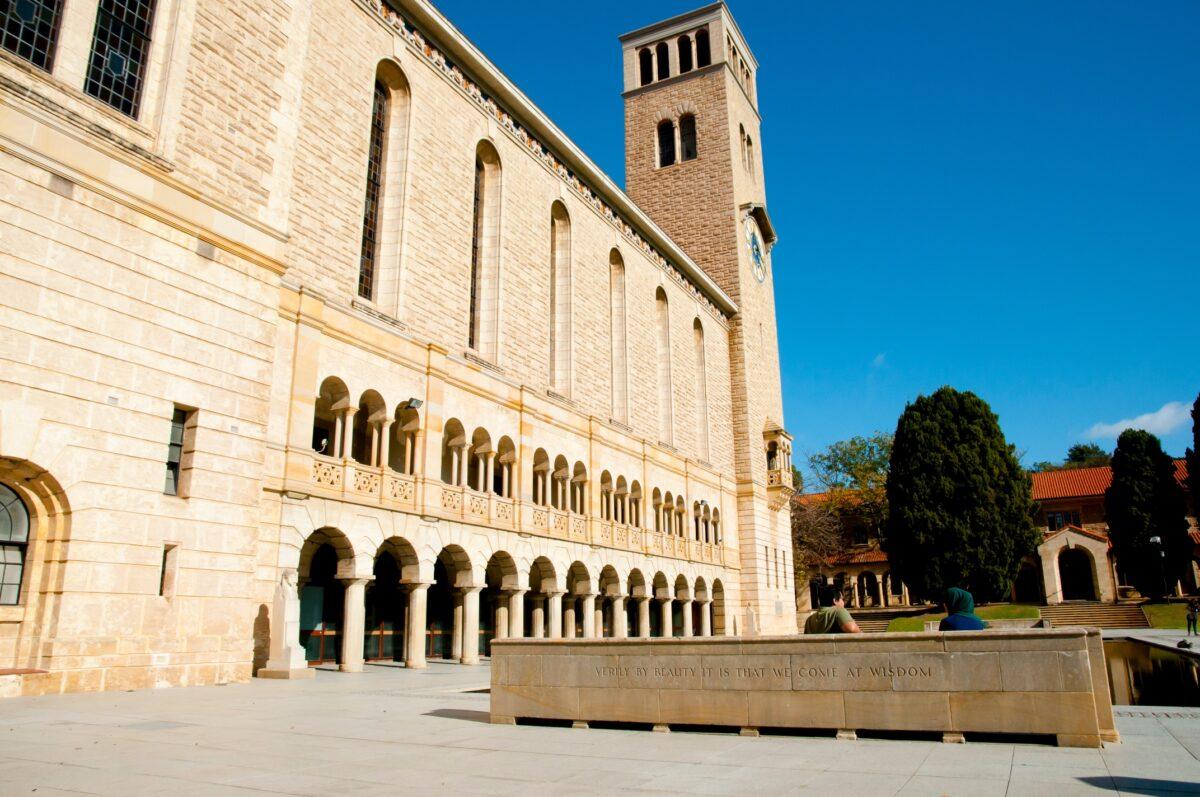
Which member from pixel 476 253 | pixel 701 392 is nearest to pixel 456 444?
pixel 476 253

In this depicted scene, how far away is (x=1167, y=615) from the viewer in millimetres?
46406

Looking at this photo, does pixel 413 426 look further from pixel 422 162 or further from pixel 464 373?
pixel 422 162

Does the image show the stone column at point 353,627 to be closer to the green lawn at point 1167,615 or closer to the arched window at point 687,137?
the arched window at point 687,137

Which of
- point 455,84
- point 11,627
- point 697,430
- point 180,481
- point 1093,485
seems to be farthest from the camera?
point 1093,485

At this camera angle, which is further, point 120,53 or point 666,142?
point 666,142

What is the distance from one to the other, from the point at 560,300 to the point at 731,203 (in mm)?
22149

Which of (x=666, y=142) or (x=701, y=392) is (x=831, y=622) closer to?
(x=701, y=392)

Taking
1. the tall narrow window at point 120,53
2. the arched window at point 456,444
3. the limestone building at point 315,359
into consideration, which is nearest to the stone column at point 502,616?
the limestone building at point 315,359

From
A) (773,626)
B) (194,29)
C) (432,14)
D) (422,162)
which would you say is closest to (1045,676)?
(194,29)

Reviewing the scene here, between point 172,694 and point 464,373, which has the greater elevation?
point 464,373

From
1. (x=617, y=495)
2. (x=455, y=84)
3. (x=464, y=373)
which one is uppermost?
(x=455, y=84)

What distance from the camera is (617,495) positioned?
3600cm

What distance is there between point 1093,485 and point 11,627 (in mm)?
74620

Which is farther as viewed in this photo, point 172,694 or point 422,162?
point 422,162
